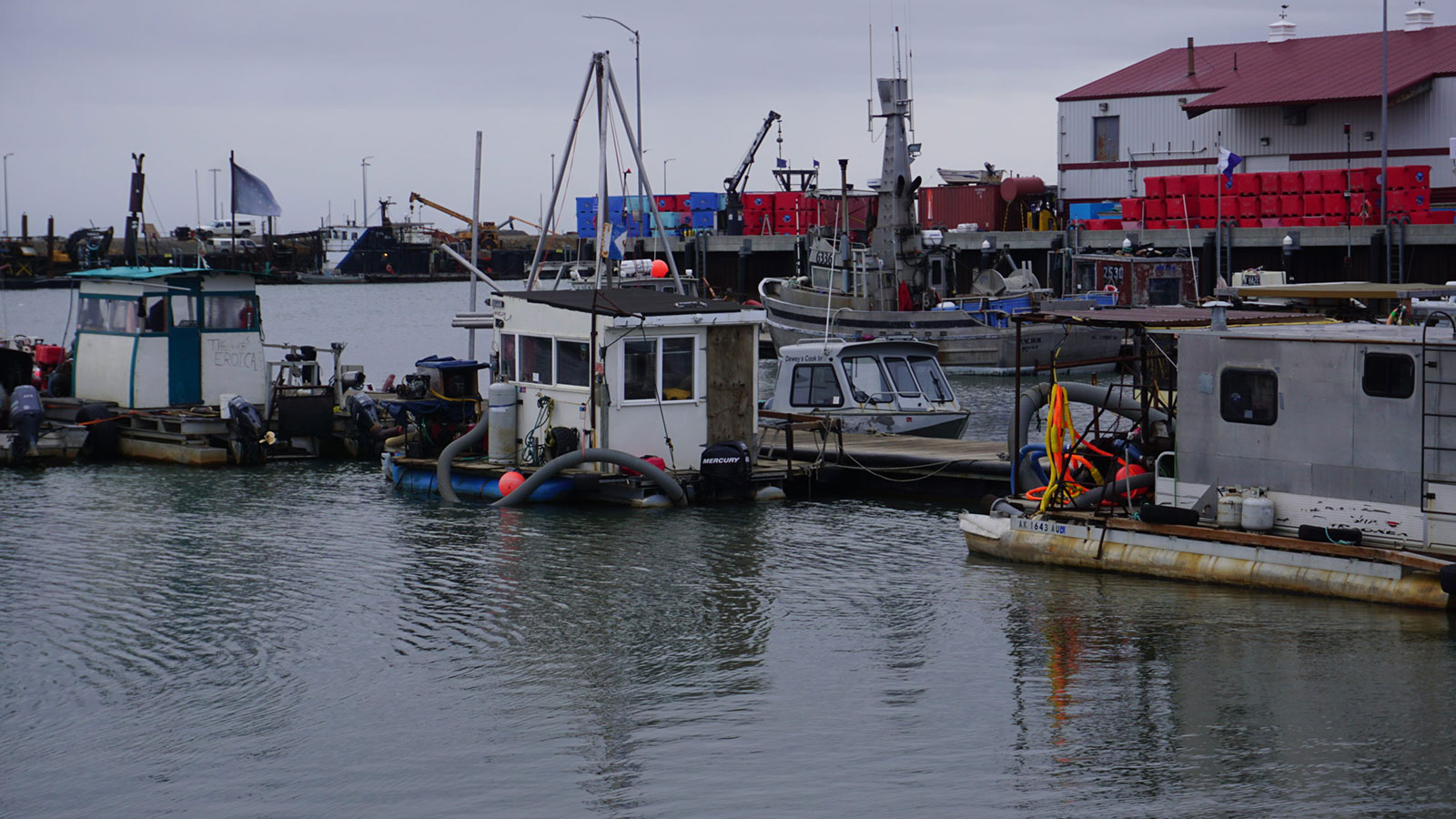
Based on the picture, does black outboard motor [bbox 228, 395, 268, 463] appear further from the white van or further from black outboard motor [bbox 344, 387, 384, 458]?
the white van

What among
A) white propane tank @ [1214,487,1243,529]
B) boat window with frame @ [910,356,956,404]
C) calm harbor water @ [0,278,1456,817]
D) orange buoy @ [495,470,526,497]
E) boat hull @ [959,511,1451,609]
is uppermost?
boat window with frame @ [910,356,956,404]

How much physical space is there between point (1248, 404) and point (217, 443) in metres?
17.6

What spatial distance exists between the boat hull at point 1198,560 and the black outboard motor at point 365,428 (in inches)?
492

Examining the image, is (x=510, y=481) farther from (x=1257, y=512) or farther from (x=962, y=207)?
(x=962, y=207)

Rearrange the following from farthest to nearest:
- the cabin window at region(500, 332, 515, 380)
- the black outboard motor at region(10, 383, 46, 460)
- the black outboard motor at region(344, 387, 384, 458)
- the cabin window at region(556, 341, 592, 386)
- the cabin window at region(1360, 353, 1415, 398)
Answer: the black outboard motor at region(344, 387, 384, 458)
the black outboard motor at region(10, 383, 46, 460)
the cabin window at region(500, 332, 515, 380)
the cabin window at region(556, 341, 592, 386)
the cabin window at region(1360, 353, 1415, 398)

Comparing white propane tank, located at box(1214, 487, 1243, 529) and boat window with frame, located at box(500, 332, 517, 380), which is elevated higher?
boat window with frame, located at box(500, 332, 517, 380)

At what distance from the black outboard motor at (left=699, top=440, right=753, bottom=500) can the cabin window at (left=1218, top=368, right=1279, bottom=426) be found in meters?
7.00

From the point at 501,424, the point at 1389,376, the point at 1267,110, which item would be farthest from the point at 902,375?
the point at 1267,110

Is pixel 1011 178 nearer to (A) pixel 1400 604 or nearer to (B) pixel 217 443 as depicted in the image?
(B) pixel 217 443

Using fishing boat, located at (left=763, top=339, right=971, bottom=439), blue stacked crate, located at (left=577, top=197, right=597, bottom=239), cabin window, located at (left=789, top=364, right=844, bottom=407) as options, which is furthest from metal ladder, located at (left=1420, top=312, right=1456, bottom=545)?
blue stacked crate, located at (left=577, top=197, right=597, bottom=239)

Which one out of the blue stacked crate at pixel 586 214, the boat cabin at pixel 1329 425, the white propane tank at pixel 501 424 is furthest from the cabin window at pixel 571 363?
the blue stacked crate at pixel 586 214

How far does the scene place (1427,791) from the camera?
10.8 meters

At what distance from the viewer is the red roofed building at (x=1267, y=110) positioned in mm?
56219

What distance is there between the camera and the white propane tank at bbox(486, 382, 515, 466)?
2217 cm
